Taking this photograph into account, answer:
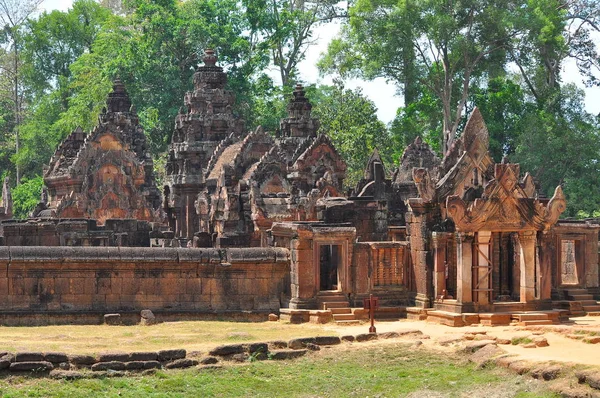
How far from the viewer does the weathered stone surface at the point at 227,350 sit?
2184cm

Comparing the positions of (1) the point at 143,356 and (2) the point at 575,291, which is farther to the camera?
(2) the point at 575,291

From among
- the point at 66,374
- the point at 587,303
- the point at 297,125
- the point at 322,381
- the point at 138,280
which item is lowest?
the point at 322,381

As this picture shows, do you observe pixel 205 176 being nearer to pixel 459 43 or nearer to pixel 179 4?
pixel 459 43

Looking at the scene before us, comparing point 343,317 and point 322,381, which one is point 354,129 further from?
point 322,381

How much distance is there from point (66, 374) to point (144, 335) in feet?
11.8

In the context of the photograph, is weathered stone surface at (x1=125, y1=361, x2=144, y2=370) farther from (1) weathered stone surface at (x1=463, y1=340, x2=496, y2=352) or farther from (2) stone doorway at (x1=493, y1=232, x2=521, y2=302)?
(2) stone doorway at (x1=493, y1=232, x2=521, y2=302)

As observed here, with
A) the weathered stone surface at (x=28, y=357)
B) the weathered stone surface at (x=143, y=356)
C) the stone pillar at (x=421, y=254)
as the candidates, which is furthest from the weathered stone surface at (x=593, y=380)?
the weathered stone surface at (x=28, y=357)

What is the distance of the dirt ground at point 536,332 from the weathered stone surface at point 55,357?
590 centimetres

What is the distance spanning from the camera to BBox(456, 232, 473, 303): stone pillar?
2609 centimetres

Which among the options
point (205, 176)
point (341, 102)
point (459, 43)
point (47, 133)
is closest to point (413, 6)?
point (459, 43)

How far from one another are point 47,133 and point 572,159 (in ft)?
105

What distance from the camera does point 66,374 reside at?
20406mm

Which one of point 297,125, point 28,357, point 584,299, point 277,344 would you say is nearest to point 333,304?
point 277,344

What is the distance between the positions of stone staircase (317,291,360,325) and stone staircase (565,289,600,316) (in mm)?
4962
